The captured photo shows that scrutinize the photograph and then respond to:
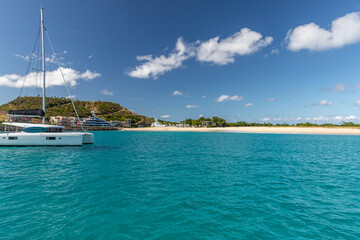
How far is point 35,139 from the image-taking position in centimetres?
2739

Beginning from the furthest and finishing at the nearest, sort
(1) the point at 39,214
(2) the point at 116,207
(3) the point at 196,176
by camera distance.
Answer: (3) the point at 196,176, (2) the point at 116,207, (1) the point at 39,214

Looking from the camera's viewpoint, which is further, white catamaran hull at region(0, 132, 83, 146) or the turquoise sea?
white catamaran hull at region(0, 132, 83, 146)

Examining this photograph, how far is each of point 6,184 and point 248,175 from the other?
1774cm

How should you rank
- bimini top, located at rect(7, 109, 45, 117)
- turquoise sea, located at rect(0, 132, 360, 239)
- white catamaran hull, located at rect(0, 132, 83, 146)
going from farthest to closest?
1. bimini top, located at rect(7, 109, 45, 117)
2. white catamaran hull, located at rect(0, 132, 83, 146)
3. turquoise sea, located at rect(0, 132, 360, 239)

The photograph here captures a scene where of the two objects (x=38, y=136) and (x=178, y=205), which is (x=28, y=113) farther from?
(x=178, y=205)

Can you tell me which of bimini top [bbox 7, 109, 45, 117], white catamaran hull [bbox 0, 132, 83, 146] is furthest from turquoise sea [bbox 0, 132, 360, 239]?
bimini top [bbox 7, 109, 45, 117]

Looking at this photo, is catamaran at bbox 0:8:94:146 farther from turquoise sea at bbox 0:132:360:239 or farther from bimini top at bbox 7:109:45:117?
turquoise sea at bbox 0:132:360:239

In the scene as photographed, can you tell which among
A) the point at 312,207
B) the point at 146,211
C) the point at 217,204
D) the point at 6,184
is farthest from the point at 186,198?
the point at 6,184

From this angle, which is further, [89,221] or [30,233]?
[89,221]

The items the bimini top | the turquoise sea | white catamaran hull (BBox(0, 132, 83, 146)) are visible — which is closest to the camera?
the turquoise sea

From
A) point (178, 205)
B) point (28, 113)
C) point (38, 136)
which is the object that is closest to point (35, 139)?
point (38, 136)

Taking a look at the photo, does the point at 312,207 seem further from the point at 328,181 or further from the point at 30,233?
the point at 30,233

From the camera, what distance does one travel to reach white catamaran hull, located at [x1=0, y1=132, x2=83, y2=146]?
1070 inches

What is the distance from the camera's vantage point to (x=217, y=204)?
834 cm
